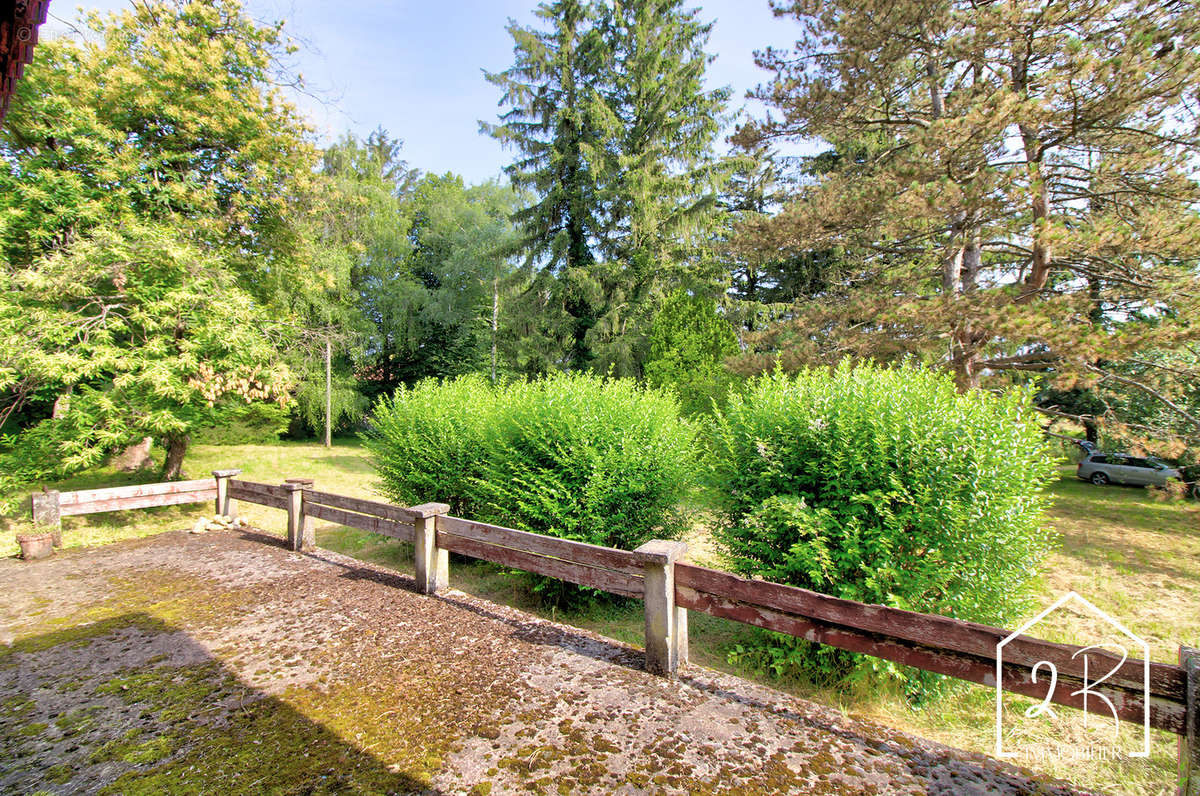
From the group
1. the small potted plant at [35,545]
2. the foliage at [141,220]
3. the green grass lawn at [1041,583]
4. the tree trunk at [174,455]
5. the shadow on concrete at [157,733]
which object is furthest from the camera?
the tree trunk at [174,455]

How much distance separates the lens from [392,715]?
3361 mm

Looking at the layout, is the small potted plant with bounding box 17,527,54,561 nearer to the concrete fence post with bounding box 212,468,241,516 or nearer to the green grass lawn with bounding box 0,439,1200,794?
the green grass lawn with bounding box 0,439,1200,794

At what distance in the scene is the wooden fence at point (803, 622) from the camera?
242 centimetres

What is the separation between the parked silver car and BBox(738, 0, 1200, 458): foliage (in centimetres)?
864

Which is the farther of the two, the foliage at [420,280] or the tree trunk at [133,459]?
the foliage at [420,280]

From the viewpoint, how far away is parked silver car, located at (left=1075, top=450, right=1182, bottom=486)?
1812 centimetres

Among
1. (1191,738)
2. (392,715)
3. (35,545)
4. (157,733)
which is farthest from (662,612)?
(35,545)

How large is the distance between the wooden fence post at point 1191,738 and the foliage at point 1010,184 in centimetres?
791

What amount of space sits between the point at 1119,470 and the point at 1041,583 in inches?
792

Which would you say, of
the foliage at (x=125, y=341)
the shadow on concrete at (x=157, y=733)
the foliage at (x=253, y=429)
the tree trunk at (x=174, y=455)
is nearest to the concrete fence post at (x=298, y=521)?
the shadow on concrete at (x=157, y=733)

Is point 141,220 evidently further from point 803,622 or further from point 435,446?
point 803,622

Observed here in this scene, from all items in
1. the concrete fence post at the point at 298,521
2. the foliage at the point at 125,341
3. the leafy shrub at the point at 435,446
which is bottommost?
the concrete fence post at the point at 298,521

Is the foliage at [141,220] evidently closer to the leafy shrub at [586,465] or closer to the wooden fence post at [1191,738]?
the leafy shrub at [586,465]

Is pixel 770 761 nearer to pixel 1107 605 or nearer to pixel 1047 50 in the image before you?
pixel 1107 605
